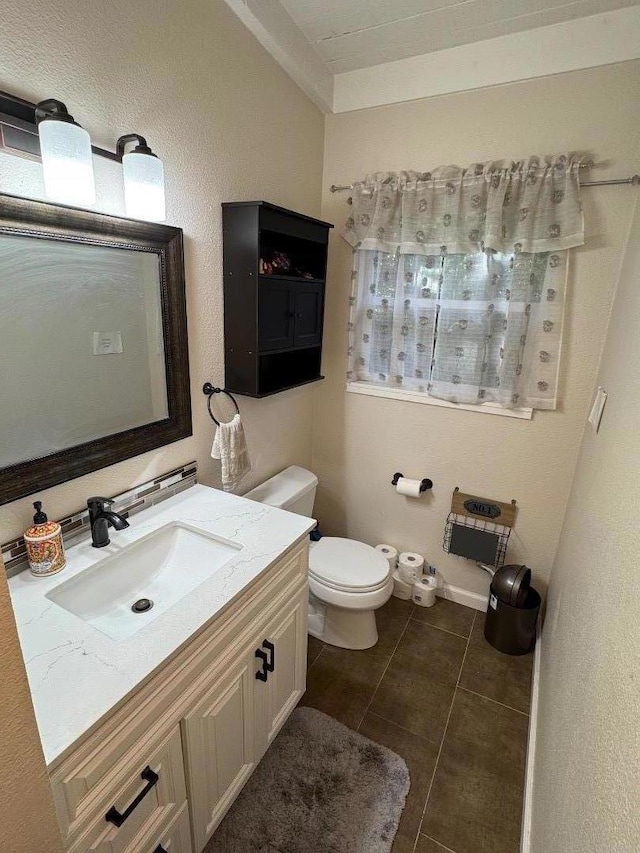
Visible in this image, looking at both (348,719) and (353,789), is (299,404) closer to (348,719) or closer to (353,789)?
(348,719)

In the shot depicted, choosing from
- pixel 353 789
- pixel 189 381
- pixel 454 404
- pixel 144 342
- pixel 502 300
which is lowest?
pixel 353 789

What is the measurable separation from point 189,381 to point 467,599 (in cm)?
187

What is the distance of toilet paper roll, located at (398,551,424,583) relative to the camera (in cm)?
230

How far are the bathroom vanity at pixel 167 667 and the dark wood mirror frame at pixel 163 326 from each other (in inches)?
9.3

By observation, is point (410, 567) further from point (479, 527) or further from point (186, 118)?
point (186, 118)

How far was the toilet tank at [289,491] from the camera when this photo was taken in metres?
1.96

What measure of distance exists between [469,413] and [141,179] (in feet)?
5.42

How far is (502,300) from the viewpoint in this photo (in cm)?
187

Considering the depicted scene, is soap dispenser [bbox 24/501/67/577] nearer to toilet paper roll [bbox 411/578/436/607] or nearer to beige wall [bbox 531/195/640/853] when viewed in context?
beige wall [bbox 531/195/640/853]

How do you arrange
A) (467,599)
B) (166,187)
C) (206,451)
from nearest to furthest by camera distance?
1. (166,187)
2. (206,451)
3. (467,599)

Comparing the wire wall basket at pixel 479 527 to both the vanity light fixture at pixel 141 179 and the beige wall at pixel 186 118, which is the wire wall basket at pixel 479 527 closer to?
the beige wall at pixel 186 118

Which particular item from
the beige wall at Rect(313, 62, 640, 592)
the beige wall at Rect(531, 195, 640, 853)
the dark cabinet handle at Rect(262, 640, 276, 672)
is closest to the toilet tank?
the beige wall at Rect(313, 62, 640, 592)

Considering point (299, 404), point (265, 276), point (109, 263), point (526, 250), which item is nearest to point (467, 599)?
point (299, 404)

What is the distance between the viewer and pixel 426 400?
2154 mm
